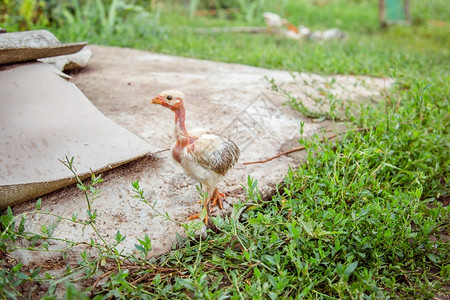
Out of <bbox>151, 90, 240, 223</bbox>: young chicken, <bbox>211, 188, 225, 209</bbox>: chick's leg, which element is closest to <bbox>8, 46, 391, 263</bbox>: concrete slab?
<bbox>211, 188, 225, 209</bbox>: chick's leg

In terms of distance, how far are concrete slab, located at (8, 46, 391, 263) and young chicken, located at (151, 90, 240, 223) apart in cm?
27

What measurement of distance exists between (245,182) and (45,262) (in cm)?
116

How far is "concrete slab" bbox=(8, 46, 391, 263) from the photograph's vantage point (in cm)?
220

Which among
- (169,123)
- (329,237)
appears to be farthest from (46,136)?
(329,237)

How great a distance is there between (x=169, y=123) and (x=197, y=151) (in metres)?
0.90

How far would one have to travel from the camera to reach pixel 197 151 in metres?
2.13

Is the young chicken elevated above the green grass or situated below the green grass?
above

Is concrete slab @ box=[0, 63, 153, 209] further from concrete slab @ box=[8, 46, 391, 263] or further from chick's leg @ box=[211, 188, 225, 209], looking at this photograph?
chick's leg @ box=[211, 188, 225, 209]

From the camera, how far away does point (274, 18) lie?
7879 millimetres

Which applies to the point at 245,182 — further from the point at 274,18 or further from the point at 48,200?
the point at 274,18

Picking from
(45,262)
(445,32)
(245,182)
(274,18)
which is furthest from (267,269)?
(445,32)

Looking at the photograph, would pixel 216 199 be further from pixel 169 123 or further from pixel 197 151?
pixel 169 123

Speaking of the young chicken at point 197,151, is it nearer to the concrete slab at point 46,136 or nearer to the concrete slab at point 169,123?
the concrete slab at point 169,123

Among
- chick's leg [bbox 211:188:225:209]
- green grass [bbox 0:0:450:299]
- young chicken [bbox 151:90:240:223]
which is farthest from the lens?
chick's leg [bbox 211:188:225:209]
